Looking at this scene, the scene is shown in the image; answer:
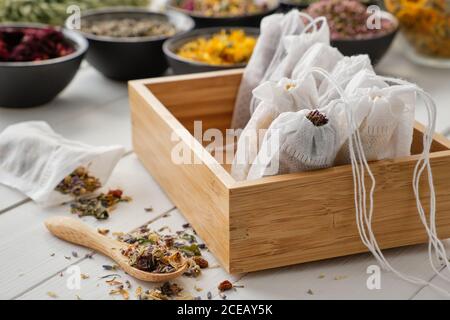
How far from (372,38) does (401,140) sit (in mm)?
809

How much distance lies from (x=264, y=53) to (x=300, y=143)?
49cm

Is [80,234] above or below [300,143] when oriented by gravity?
below

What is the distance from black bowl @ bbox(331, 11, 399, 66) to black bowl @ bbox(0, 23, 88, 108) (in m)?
0.65

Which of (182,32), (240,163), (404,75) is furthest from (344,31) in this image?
(240,163)

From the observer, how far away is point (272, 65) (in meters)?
1.55

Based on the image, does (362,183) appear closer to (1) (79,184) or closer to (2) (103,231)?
(2) (103,231)

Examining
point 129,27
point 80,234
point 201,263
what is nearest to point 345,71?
point 201,263

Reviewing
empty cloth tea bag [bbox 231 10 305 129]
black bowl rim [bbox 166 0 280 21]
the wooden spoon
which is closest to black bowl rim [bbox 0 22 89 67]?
black bowl rim [bbox 166 0 280 21]

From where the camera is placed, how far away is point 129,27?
209cm

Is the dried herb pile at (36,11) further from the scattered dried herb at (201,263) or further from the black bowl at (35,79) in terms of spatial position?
the scattered dried herb at (201,263)

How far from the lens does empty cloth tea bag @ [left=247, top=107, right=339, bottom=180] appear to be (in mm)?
1121

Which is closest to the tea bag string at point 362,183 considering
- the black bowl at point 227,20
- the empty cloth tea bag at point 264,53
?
the empty cloth tea bag at point 264,53

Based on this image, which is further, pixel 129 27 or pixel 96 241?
pixel 129 27

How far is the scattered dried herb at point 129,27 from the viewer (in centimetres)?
204
